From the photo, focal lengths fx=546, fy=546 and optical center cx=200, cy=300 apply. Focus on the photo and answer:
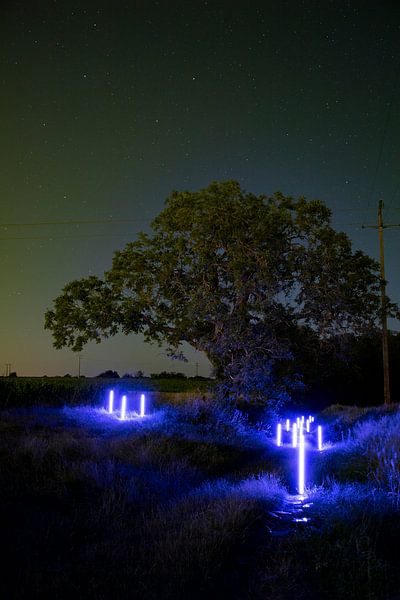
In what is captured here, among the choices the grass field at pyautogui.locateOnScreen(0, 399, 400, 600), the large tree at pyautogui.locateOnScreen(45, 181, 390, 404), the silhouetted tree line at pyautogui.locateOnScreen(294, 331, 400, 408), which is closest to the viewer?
the grass field at pyautogui.locateOnScreen(0, 399, 400, 600)

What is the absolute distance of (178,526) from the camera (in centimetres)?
705

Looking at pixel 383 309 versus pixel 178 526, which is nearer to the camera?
pixel 178 526

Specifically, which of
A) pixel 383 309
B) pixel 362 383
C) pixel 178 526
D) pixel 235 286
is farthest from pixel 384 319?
pixel 178 526

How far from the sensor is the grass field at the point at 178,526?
5387 mm

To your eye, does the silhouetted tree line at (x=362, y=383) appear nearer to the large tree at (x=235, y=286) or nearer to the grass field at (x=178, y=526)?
the large tree at (x=235, y=286)

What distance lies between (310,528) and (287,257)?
16.3 m

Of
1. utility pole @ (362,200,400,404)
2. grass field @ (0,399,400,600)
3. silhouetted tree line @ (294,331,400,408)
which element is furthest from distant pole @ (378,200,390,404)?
grass field @ (0,399,400,600)

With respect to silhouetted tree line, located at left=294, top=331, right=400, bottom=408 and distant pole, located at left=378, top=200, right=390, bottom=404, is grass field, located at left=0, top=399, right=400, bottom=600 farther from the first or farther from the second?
silhouetted tree line, located at left=294, top=331, right=400, bottom=408

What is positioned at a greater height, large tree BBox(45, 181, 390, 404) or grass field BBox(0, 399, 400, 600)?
large tree BBox(45, 181, 390, 404)

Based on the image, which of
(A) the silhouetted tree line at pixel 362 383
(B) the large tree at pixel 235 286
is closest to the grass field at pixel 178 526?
(B) the large tree at pixel 235 286

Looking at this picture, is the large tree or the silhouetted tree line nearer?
the large tree

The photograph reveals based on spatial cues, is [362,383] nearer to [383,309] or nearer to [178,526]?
[383,309]

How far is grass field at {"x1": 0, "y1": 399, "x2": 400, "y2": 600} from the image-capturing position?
539 cm

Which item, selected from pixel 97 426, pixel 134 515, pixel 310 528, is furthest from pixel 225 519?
pixel 97 426
